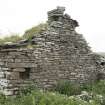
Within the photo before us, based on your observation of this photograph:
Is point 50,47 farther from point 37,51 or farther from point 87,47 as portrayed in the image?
point 87,47

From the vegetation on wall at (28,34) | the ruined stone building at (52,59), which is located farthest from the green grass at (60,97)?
the vegetation on wall at (28,34)

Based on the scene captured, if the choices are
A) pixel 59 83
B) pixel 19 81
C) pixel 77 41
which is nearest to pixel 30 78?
pixel 19 81

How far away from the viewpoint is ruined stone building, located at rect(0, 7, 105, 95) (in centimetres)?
1246

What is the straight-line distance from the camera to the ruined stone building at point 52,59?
1246 centimetres

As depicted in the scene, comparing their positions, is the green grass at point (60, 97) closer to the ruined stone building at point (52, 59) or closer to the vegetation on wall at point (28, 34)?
the ruined stone building at point (52, 59)

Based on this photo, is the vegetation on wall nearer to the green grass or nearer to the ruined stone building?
the ruined stone building

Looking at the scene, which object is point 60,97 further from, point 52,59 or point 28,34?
point 28,34

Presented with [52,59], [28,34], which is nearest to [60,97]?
[52,59]

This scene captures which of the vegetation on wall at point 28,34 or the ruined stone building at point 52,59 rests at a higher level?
the vegetation on wall at point 28,34

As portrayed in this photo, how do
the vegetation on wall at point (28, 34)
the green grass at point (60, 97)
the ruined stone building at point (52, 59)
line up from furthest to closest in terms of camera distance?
the vegetation on wall at point (28, 34) → the ruined stone building at point (52, 59) → the green grass at point (60, 97)

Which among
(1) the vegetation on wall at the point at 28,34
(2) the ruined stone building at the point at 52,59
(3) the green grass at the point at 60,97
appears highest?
(1) the vegetation on wall at the point at 28,34

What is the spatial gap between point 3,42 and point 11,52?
0.91 metres

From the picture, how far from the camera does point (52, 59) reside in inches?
550

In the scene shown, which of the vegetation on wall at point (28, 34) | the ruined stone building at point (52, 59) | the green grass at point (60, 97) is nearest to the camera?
the green grass at point (60, 97)
